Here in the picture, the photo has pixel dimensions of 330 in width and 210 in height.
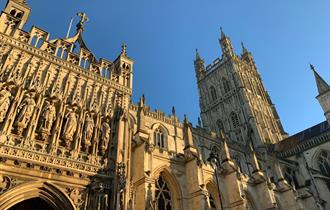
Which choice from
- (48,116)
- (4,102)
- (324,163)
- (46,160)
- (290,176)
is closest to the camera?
(46,160)

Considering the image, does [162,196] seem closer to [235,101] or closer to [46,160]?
[46,160]

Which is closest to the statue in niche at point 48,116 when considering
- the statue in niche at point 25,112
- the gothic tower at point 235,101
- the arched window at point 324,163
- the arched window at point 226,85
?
the statue in niche at point 25,112

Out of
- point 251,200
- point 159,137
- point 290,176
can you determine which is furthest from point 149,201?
point 290,176

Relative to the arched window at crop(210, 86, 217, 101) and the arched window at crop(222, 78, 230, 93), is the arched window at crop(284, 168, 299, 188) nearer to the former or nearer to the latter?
the arched window at crop(222, 78, 230, 93)

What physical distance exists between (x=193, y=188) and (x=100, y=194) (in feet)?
24.6

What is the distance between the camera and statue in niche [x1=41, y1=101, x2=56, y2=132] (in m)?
10.3

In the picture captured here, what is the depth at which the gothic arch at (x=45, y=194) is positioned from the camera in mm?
8359

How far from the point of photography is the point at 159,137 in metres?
25.5

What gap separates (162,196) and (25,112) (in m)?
9.20

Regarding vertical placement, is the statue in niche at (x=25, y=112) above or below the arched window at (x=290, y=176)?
below

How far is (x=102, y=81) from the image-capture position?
13742 mm

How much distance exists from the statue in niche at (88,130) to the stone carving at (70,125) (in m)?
0.48

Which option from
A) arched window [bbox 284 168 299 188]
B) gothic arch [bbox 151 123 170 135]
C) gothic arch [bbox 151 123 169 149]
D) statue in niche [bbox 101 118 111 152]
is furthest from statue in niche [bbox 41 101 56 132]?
arched window [bbox 284 168 299 188]

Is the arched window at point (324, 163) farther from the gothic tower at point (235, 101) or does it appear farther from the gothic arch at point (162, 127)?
the gothic arch at point (162, 127)
